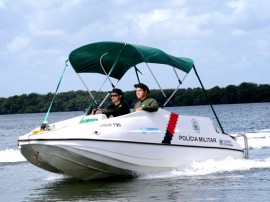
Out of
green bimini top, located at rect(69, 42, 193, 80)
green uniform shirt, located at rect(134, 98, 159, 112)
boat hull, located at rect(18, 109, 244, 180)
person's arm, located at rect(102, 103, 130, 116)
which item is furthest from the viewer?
green bimini top, located at rect(69, 42, 193, 80)

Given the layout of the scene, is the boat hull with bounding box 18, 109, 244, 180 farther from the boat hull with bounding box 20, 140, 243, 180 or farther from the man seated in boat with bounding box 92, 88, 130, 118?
the man seated in boat with bounding box 92, 88, 130, 118

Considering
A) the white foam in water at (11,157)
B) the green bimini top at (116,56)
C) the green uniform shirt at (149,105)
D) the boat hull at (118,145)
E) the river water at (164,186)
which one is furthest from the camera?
the white foam in water at (11,157)

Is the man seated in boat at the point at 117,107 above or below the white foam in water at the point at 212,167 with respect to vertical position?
above

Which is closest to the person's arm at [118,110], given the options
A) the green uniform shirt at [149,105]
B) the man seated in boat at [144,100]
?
the man seated in boat at [144,100]

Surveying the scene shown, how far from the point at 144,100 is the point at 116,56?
5.23ft

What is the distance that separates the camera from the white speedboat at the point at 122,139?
496 inches

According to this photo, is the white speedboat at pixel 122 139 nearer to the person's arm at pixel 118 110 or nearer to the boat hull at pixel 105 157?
the boat hull at pixel 105 157

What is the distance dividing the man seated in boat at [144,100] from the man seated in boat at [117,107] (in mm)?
253

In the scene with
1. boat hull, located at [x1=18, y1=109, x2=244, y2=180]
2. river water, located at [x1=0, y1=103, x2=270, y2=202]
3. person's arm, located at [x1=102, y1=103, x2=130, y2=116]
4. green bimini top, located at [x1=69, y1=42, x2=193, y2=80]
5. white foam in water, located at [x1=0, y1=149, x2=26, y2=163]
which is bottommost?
river water, located at [x1=0, y1=103, x2=270, y2=202]

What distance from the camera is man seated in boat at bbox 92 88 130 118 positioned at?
45.2 ft

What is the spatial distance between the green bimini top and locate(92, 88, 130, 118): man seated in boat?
1.73ft

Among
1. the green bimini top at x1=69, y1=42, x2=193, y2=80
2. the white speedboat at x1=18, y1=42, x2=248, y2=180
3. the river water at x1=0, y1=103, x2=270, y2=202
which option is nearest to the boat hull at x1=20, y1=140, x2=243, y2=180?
the white speedboat at x1=18, y1=42, x2=248, y2=180

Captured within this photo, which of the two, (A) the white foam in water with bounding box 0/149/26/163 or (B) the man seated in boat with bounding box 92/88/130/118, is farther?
(A) the white foam in water with bounding box 0/149/26/163

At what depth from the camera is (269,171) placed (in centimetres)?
1457
